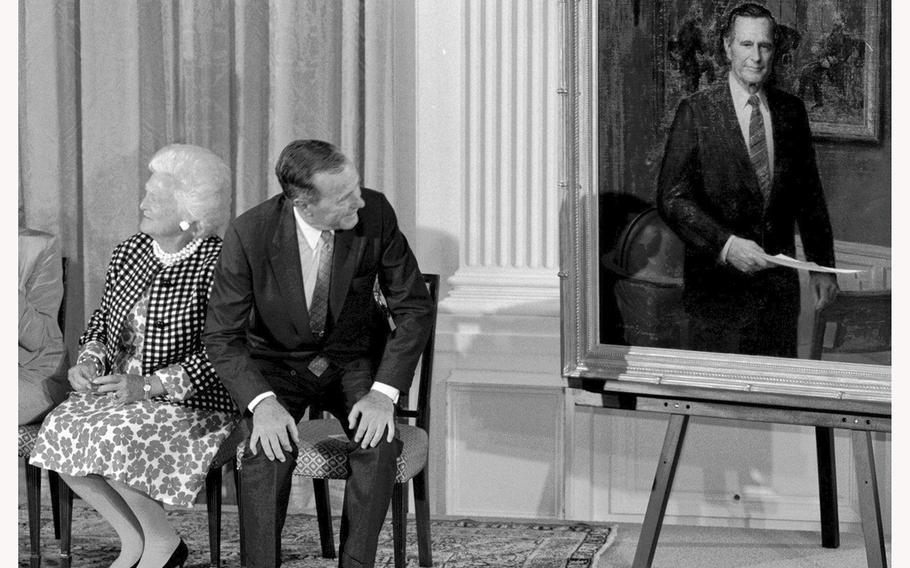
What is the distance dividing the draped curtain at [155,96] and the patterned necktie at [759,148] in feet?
4.93

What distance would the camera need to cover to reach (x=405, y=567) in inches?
133

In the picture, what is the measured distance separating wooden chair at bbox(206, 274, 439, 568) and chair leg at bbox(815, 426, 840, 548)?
1.28 meters

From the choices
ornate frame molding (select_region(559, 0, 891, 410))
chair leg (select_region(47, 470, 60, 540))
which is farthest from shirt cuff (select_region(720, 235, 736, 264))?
chair leg (select_region(47, 470, 60, 540))

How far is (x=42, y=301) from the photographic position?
3.77 m

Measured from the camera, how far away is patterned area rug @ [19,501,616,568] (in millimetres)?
3611

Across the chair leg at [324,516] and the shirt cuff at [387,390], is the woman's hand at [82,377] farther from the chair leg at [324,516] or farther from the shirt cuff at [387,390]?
the shirt cuff at [387,390]

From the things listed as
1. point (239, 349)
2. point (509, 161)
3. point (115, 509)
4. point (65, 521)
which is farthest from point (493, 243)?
point (65, 521)

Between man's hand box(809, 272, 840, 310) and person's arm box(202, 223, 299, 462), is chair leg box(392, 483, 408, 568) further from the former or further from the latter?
man's hand box(809, 272, 840, 310)

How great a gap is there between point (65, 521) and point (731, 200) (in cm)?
223

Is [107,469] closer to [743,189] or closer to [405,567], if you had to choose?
[405,567]

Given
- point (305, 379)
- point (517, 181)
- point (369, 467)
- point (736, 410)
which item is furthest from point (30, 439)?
point (736, 410)

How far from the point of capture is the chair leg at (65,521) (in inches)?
138

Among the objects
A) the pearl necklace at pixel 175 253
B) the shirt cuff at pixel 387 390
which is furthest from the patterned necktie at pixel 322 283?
the pearl necklace at pixel 175 253

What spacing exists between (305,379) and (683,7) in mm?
1496
